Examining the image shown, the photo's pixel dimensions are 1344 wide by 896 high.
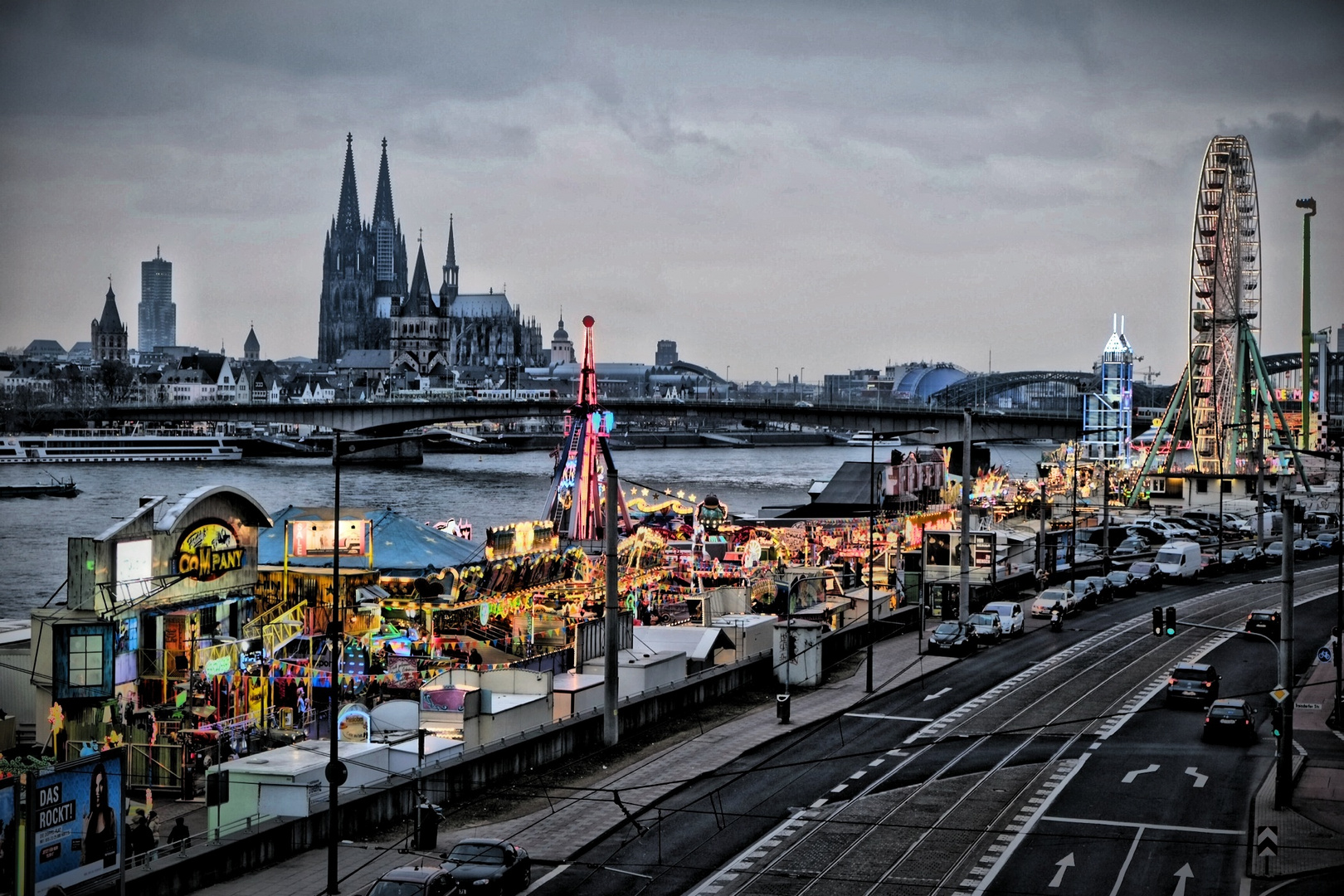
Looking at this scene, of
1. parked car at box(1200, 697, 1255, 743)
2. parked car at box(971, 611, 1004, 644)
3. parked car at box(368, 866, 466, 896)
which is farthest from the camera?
parked car at box(971, 611, 1004, 644)

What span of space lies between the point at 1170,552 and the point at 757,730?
122ft

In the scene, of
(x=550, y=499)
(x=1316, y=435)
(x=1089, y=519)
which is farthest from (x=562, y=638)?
Answer: (x=1316, y=435)

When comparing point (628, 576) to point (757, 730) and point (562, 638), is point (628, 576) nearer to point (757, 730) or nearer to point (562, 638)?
point (562, 638)

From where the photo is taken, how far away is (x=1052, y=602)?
5322cm

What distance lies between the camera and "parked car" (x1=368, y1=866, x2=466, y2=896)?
20719 millimetres

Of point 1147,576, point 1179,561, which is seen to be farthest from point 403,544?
point 1179,561

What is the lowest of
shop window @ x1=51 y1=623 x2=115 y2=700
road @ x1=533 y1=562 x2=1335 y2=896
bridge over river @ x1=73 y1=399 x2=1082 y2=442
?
road @ x1=533 y1=562 x2=1335 y2=896

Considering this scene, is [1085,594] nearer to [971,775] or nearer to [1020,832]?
[971,775]

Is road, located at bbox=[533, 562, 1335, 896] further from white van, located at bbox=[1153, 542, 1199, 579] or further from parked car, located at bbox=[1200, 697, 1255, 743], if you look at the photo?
white van, located at bbox=[1153, 542, 1199, 579]

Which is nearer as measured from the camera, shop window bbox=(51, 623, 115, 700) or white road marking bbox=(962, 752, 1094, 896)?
white road marking bbox=(962, 752, 1094, 896)

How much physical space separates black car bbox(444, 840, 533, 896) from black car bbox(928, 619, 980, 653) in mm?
24442

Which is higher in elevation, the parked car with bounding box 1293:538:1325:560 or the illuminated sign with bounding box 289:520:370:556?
the illuminated sign with bounding box 289:520:370:556

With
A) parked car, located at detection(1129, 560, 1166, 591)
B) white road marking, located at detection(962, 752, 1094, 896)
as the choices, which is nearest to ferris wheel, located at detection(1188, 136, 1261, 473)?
parked car, located at detection(1129, 560, 1166, 591)

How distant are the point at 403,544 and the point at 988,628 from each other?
18940 millimetres
